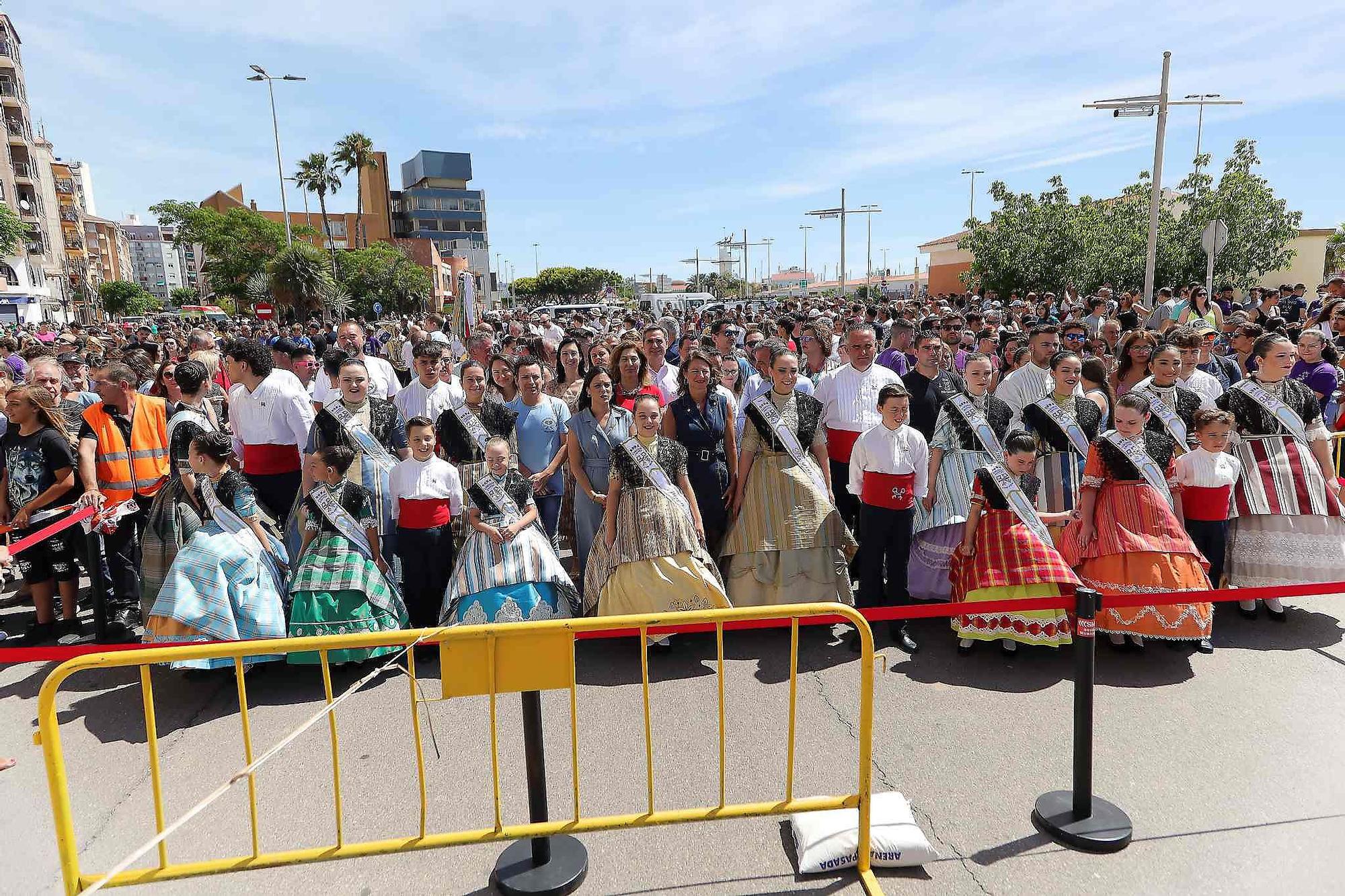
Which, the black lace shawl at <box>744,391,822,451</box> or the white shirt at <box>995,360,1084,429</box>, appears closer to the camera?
the black lace shawl at <box>744,391,822,451</box>

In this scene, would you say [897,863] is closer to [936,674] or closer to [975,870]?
[975,870]

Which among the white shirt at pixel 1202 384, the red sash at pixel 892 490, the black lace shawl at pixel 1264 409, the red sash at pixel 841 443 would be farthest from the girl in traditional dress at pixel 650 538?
the black lace shawl at pixel 1264 409

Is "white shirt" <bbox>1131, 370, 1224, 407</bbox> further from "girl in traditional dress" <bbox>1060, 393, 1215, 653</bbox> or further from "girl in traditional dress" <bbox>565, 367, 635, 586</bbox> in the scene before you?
"girl in traditional dress" <bbox>565, 367, 635, 586</bbox>

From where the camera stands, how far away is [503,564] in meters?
4.58

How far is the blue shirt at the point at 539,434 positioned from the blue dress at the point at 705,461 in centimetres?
98

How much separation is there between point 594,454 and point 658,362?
197cm

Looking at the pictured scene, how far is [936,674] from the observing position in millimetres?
4438

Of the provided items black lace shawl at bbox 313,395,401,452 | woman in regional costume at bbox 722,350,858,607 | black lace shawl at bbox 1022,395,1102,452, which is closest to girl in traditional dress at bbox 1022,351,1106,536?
black lace shawl at bbox 1022,395,1102,452

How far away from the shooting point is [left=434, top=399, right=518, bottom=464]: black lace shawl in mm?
5367

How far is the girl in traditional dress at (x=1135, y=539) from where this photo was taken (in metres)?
4.39

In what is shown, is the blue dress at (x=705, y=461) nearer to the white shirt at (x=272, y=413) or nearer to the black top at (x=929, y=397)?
the black top at (x=929, y=397)

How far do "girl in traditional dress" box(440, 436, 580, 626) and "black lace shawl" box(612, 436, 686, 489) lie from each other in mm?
624

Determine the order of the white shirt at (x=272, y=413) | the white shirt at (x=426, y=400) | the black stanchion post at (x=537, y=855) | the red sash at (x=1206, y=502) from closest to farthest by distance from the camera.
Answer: the black stanchion post at (x=537, y=855) → the red sash at (x=1206, y=502) → the white shirt at (x=272, y=413) → the white shirt at (x=426, y=400)

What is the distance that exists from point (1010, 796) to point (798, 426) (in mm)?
2429
